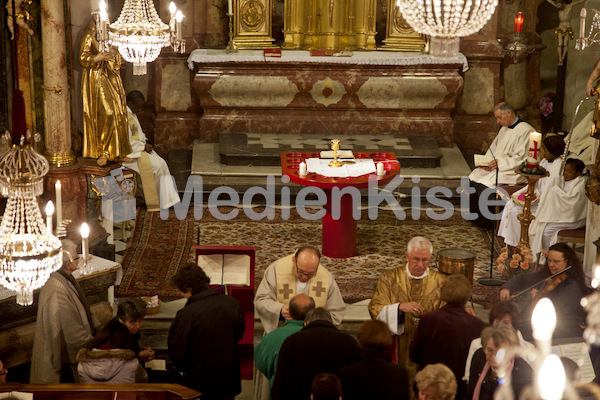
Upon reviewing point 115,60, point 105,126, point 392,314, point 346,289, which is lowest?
point 346,289

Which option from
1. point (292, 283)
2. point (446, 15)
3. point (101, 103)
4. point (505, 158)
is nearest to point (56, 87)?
point (101, 103)

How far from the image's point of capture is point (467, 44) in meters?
12.8

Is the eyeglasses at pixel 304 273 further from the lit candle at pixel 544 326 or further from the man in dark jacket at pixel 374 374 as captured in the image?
the lit candle at pixel 544 326

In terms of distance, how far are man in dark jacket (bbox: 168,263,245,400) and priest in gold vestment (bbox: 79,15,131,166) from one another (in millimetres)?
2358

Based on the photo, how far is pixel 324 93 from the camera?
12.7 metres

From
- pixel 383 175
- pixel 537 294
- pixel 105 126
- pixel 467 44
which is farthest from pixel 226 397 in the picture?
pixel 467 44

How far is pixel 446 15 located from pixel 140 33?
257 centimetres

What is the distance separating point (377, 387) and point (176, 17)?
338 centimetres

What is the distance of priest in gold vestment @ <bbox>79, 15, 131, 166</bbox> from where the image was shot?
25.0 ft

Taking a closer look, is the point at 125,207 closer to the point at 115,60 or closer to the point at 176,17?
the point at 115,60

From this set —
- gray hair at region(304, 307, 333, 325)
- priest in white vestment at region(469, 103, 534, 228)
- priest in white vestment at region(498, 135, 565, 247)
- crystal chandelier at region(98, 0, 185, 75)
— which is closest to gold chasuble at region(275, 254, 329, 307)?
gray hair at region(304, 307, 333, 325)

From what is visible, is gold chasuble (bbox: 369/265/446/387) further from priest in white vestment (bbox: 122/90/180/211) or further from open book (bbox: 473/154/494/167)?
priest in white vestment (bbox: 122/90/180/211)

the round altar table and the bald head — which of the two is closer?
the bald head

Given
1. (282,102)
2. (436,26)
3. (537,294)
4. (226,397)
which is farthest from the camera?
(282,102)
